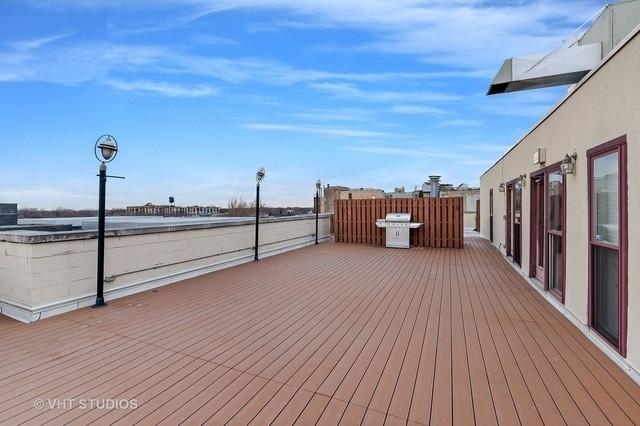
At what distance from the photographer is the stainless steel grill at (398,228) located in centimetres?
943

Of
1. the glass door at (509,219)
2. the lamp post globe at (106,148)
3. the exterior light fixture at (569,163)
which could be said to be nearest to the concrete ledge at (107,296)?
the lamp post globe at (106,148)

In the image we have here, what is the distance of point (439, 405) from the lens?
1.82 meters

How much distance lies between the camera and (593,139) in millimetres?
2789

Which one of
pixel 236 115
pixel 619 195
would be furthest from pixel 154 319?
pixel 236 115

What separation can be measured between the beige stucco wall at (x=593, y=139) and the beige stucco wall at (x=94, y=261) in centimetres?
518

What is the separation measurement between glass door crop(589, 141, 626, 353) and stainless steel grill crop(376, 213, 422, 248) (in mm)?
6556

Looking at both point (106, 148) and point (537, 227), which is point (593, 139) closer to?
point (537, 227)

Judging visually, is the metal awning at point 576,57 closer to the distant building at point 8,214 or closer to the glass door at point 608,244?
the glass door at point 608,244

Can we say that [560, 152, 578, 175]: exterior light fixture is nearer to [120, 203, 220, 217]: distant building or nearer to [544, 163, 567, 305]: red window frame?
[544, 163, 567, 305]: red window frame

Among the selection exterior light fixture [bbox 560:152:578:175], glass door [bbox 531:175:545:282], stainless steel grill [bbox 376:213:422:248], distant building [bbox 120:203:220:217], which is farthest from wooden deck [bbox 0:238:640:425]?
distant building [bbox 120:203:220:217]

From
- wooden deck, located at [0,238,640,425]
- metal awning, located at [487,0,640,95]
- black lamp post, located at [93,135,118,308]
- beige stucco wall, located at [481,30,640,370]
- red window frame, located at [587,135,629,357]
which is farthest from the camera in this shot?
metal awning, located at [487,0,640,95]

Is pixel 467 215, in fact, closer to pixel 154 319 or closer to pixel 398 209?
pixel 398 209

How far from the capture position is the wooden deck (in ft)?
5.81

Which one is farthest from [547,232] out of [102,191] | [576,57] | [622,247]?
[102,191]
